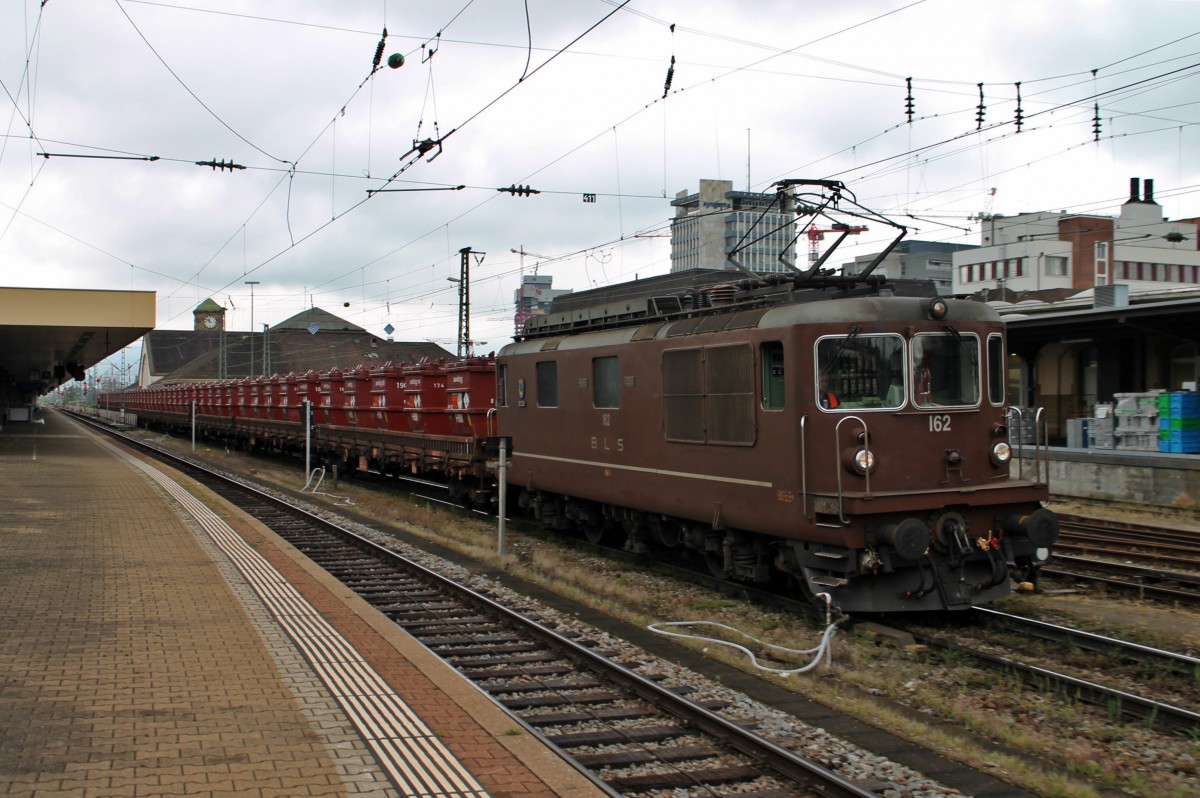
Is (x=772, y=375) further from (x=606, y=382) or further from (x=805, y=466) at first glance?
(x=606, y=382)

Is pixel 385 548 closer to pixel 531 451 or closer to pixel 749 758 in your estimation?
pixel 531 451

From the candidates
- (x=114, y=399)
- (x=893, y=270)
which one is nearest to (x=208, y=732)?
(x=893, y=270)

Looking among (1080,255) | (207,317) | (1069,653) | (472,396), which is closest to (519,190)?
(472,396)

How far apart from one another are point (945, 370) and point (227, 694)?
6851 millimetres

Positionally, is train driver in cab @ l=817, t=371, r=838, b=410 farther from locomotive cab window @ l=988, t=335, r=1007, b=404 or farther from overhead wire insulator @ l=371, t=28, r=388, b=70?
overhead wire insulator @ l=371, t=28, r=388, b=70

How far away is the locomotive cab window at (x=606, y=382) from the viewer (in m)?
12.7

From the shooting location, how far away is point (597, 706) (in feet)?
23.5

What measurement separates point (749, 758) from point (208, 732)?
3257 mm

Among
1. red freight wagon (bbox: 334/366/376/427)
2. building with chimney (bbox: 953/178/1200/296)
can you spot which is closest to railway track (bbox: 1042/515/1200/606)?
red freight wagon (bbox: 334/366/376/427)

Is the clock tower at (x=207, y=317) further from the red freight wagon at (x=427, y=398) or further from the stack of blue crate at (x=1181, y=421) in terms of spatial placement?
the stack of blue crate at (x=1181, y=421)

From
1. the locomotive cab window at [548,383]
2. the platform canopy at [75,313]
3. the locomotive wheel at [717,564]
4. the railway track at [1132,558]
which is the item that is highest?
the platform canopy at [75,313]

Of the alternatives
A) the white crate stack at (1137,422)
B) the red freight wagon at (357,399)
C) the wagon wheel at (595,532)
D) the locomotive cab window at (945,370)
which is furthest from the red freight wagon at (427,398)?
the white crate stack at (1137,422)

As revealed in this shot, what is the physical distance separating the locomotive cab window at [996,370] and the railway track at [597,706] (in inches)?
179

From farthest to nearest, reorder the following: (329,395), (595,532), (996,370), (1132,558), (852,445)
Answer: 1. (329,395)
2. (595,532)
3. (1132,558)
4. (996,370)
5. (852,445)
